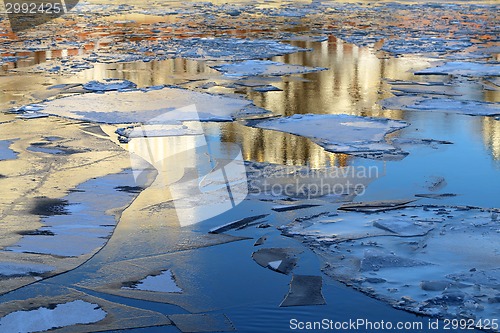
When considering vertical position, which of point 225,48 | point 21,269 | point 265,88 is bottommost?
point 21,269

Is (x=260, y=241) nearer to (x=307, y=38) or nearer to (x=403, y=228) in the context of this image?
(x=403, y=228)

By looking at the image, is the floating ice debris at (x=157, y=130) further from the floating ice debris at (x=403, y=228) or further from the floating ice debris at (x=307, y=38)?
the floating ice debris at (x=307, y=38)

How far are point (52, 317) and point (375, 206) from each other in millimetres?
3122

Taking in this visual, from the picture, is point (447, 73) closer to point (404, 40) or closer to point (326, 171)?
point (404, 40)

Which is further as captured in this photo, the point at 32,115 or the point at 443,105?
the point at 443,105

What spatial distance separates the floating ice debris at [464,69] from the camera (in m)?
14.8

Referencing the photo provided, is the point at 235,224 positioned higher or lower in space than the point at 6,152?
lower

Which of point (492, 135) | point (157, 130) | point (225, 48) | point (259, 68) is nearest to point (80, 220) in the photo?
point (157, 130)

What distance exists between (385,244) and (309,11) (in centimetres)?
2825

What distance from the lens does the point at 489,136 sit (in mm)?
9703

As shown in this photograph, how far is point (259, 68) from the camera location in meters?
15.4

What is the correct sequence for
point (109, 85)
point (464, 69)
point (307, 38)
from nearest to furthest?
point (109, 85)
point (464, 69)
point (307, 38)

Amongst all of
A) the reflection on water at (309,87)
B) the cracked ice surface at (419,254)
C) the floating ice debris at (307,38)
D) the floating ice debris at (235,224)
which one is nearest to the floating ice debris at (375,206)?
the cracked ice surface at (419,254)

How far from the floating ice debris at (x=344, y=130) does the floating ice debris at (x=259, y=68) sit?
4.38 metres
